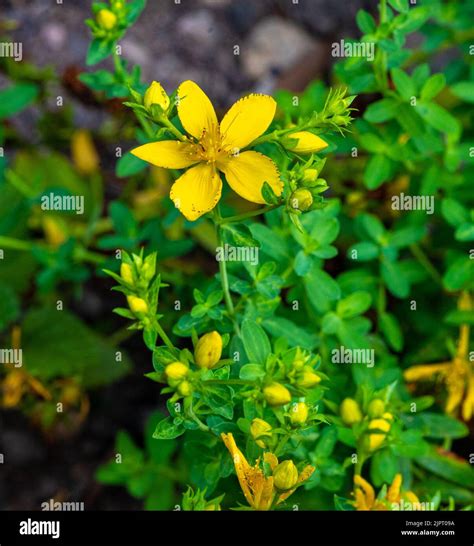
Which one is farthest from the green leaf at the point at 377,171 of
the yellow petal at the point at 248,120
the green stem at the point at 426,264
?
the yellow petal at the point at 248,120

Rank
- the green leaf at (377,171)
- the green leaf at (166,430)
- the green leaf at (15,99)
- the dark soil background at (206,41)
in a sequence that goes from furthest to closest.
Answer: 1. the dark soil background at (206,41)
2. the green leaf at (15,99)
3. the green leaf at (377,171)
4. the green leaf at (166,430)

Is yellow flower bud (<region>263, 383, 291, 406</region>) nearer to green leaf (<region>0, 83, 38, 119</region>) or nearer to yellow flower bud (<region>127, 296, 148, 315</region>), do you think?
yellow flower bud (<region>127, 296, 148, 315</region>)

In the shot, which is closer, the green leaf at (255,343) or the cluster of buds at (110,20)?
the green leaf at (255,343)

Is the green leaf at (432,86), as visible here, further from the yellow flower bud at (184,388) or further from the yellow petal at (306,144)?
the yellow flower bud at (184,388)

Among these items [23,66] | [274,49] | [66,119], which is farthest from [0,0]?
[274,49]

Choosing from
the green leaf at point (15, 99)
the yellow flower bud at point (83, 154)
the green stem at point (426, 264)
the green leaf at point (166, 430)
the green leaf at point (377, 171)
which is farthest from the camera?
the yellow flower bud at point (83, 154)

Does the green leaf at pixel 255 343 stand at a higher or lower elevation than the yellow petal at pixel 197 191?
lower

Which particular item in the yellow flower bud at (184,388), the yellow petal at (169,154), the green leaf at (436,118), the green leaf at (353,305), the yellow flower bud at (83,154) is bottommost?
the yellow flower bud at (184,388)
